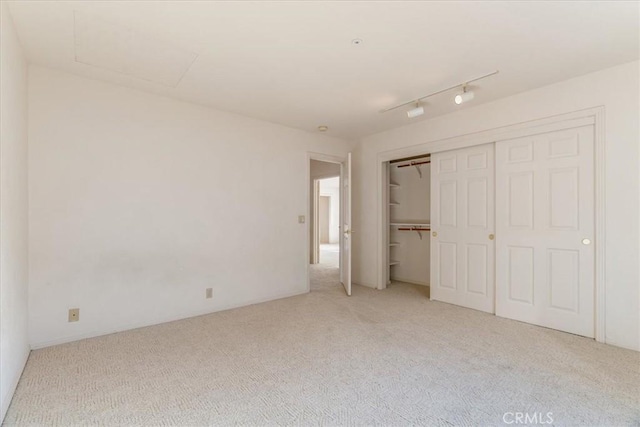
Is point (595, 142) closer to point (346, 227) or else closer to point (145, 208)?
point (346, 227)

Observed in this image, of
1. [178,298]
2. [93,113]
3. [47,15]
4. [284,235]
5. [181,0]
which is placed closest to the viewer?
[181,0]

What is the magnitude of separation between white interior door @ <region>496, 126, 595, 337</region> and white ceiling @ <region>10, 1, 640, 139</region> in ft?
2.26

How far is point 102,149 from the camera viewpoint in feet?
10.1

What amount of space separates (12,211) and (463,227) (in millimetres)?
4328

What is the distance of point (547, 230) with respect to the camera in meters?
3.28

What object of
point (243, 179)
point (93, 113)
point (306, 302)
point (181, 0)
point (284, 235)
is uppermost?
point (181, 0)

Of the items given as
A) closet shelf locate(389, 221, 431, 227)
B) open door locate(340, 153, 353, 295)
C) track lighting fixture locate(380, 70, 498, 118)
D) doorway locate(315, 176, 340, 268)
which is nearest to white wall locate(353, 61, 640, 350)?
track lighting fixture locate(380, 70, 498, 118)

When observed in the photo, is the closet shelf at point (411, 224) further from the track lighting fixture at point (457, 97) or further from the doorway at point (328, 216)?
the doorway at point (328, 216)

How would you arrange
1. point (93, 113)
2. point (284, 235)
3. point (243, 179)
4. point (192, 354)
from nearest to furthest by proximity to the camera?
point (192, 354), point (93, 113), point (243, 179), point (284, 235)

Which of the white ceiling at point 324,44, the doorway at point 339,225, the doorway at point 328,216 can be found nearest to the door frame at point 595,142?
the white ceiling at point 324,44

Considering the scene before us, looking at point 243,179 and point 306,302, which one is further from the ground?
point 243,179

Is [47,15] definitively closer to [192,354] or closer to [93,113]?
[93,113]

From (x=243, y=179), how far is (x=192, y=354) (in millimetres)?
2175

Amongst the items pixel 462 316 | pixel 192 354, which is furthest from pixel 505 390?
pixel 192 354
